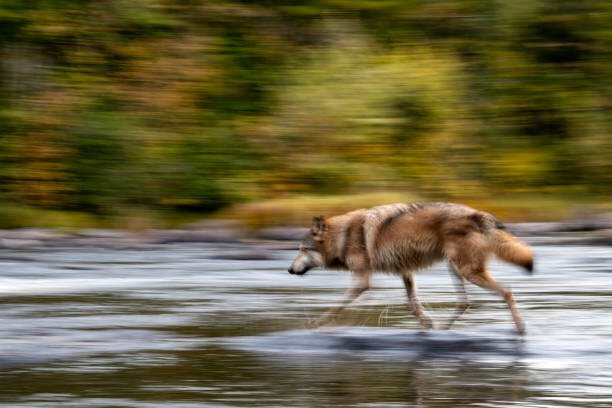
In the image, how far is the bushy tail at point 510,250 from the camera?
432 inches

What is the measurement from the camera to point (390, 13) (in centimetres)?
3941

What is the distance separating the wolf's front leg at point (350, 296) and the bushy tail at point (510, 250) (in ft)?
4.24

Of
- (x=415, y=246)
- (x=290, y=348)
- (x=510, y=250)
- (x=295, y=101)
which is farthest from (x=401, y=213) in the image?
(x=295, y=101)

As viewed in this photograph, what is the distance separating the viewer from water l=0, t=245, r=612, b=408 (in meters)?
8.16

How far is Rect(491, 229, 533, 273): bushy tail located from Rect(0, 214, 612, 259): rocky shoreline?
12668mm

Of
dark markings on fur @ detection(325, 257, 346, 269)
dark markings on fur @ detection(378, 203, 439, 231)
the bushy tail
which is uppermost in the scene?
dark markings on fur @ detection(378, 203, 439, 231)

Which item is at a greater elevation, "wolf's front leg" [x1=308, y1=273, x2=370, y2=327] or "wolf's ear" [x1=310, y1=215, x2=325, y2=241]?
"wolf's ear" [x1=310, y1=215, x2=325, y2=241]

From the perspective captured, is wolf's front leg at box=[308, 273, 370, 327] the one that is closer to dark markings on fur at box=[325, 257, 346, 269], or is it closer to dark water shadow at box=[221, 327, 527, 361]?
dark markings on fur at box=[325, 257, 346, 269]

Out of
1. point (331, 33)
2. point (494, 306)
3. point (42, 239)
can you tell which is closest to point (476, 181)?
point (331, 33)

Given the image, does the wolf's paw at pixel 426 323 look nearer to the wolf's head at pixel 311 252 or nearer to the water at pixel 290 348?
the water at pixel 290 348

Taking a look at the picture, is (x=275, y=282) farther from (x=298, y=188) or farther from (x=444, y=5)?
(x=444, y=5)

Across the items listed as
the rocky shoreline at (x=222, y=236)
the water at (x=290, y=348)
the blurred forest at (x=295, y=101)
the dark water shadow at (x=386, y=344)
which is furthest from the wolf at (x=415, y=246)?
the blurred forest at (x=295, y=101)

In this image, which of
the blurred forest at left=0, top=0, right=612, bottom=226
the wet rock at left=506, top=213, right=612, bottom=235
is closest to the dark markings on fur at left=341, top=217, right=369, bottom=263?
the wet rock at left=506, top=213, right=612, bottom=235

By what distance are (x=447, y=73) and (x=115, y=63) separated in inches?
373
